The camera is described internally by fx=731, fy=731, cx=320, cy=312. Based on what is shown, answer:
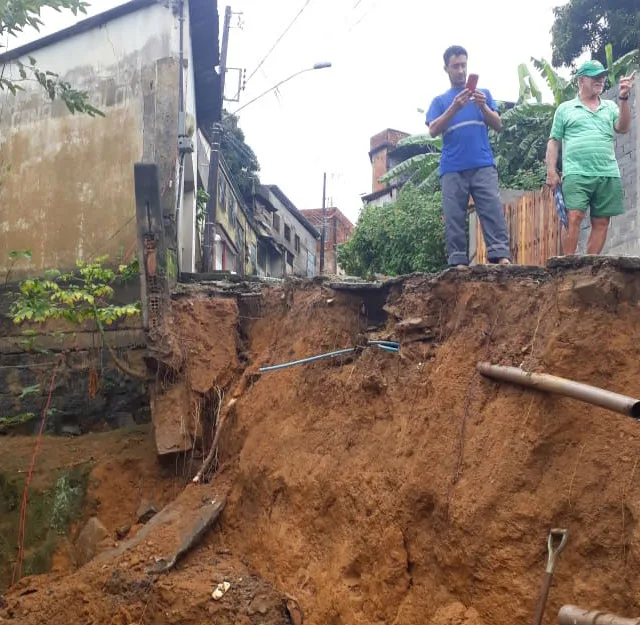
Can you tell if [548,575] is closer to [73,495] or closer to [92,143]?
[73,495]

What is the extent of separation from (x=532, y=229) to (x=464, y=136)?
223 cm

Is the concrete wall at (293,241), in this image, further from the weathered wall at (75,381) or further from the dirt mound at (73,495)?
the dirt mound at (73,495)

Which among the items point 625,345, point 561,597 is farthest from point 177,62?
point 561,597

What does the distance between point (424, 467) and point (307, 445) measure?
1224 mm

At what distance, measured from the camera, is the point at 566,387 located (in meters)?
4.32

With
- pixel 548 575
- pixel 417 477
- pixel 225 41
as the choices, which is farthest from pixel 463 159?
pixel 225 41

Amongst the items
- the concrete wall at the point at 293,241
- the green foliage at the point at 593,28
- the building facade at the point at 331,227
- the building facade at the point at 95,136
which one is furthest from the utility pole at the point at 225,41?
the building facade at the point at 331,227

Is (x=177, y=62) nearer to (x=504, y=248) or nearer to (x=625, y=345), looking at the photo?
(x=504, y=248)

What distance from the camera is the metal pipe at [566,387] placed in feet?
12.7

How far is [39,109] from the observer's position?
932cm

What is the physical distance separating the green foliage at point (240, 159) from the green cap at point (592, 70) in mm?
16951

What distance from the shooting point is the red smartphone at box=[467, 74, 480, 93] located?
5.97 meters

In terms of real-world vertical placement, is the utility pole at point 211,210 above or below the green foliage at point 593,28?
below

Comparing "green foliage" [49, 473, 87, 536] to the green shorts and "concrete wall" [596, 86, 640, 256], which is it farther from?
"concrete wall" [596, 86, 640, 256]
